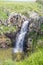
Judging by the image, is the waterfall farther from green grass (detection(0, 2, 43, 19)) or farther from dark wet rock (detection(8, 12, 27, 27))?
green grass (detection(0, 2, 43, 19))

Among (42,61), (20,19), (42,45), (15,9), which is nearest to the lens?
(42,61)

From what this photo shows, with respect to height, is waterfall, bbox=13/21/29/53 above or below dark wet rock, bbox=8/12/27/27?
below

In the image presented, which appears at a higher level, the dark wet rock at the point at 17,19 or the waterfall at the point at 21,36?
the dark wet rock at the point at 17,19

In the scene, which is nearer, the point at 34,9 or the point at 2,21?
the point at 2,21

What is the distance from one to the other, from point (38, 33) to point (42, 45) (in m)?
3.05

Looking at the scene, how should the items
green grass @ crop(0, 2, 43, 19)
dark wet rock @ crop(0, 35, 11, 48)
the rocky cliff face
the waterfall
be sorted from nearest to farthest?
the rocky cliff face
dark wet rock @ crop(0, 35, 11, 48)
the waterfall
green grass @ crop(0, 2, 43, 19)

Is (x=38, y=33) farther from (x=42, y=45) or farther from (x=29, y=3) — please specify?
(x=29, y=3)

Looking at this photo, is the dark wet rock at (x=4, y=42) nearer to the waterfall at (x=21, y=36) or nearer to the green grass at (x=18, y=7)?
the waterfall at (x=21, y=36)

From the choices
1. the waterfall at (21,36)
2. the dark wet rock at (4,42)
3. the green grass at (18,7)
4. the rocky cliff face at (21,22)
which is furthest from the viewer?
the green grass at (18,7)

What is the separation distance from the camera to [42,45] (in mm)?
26188

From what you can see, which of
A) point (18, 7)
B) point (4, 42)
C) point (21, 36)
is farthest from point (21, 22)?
point (18, 7)

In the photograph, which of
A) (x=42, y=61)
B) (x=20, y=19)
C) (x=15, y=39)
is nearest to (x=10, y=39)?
(x=15, y=39)

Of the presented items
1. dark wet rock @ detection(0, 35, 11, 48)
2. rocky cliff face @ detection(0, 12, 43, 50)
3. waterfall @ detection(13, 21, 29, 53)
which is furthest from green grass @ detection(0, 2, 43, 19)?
dark wet rock @ detection(0, 35, 11, 48)

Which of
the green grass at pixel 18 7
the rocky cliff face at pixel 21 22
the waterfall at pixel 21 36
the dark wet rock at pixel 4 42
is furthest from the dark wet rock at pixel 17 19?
the dark wet rock at pixel 4 42
